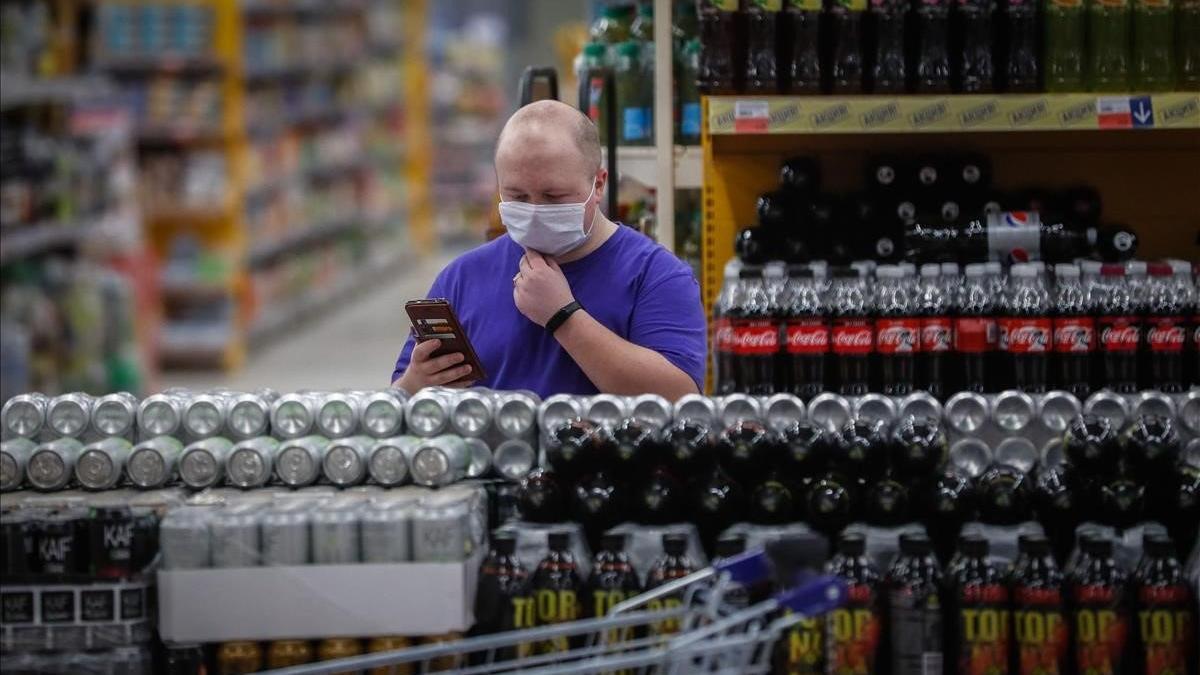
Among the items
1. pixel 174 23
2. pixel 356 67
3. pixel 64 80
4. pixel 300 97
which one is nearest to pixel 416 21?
pixel 356 67

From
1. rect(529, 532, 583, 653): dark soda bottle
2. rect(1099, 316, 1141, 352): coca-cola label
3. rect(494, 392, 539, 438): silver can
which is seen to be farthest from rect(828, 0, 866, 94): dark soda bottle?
rect(529, 532, 583, 653): dark soda bottle

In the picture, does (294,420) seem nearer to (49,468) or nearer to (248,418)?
(248,418)

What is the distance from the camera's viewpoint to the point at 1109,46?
13.1 ft

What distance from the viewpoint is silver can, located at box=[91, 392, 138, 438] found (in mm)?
2674

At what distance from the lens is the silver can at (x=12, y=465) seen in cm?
259

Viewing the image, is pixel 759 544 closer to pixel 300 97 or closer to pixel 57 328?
pixel 57 328

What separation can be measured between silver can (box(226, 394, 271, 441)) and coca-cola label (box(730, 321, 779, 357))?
42.9 inches

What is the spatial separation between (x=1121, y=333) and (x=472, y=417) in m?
1.41

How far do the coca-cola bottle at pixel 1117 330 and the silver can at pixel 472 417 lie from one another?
54.0 inches

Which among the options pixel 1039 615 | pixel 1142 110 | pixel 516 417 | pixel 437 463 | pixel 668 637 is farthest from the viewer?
pixel 1142 110

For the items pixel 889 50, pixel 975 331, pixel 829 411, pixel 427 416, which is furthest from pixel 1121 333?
pixel 427 416

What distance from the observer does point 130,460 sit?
2564mm

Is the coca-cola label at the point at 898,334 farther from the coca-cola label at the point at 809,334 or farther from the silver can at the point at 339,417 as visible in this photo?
the silver can at the point at 339,417

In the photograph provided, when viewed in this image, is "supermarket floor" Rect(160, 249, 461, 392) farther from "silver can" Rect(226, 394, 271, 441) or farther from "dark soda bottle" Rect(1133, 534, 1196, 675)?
"dark soda bottle" Rect(1133, 534, 1196, 675)
